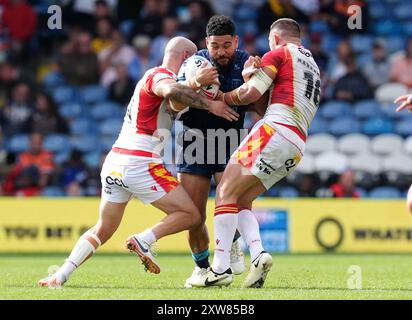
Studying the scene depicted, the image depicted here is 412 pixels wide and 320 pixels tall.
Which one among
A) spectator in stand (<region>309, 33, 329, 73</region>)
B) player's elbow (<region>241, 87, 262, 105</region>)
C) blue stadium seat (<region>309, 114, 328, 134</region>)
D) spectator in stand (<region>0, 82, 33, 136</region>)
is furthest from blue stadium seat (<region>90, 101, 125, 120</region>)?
player's elbow (<region>241, 87, 262, 105</region>)

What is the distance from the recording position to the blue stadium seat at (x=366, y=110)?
19.4 metres

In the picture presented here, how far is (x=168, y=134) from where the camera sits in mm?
9219

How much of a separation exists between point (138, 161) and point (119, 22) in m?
12.3

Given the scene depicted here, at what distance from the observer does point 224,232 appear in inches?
350

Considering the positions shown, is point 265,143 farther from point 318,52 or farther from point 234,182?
point 318,52

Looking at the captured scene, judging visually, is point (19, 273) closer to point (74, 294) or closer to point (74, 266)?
point (74, 266)

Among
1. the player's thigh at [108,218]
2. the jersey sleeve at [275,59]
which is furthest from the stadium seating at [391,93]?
the player's thigh at [108,218]

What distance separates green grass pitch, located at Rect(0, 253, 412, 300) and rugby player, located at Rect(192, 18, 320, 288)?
0.29 m

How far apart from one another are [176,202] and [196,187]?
72 centimetres

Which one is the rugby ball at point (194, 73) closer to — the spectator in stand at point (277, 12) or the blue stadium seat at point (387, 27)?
the spectator in stand at point (277, 12)

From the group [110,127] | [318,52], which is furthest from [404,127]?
[110,127]

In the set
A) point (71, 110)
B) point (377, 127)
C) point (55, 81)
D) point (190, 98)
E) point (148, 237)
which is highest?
point (55, 81)

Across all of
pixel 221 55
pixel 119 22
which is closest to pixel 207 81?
pixel 221 55

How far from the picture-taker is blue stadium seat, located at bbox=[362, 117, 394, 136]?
1914 centimetres
